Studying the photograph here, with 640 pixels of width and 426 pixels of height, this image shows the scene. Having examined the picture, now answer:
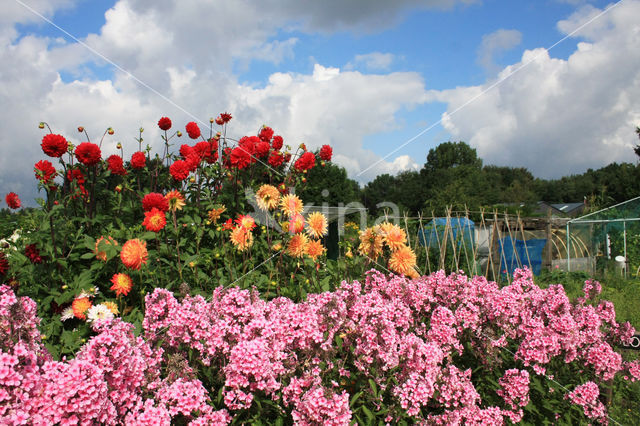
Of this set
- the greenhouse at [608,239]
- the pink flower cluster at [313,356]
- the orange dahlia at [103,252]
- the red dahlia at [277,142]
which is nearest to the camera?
the pink flower cluster at [313,356]

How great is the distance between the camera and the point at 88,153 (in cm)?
340

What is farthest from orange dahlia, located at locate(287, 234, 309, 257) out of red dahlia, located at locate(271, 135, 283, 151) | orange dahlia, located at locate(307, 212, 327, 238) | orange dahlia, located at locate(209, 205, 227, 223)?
red dahlia, located at locate(271, 135, 283, 151)

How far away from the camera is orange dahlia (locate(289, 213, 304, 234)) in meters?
3.61

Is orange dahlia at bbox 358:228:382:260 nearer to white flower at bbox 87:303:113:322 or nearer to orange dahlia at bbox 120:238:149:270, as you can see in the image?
orange dahlia at bbox 120:238:149:270

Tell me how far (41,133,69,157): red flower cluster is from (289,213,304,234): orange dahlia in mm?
1943

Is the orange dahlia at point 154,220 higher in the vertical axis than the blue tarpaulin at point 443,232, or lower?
lower

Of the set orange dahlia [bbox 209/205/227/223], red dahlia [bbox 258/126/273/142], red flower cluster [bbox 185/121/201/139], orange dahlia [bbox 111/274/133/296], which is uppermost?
red flower cluster [bbox 185/121/201/139]

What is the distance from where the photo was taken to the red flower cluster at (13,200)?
188 inches

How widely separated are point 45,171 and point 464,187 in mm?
37211

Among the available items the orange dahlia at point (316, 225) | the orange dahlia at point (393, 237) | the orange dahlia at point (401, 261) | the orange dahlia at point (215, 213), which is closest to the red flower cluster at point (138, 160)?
the orange dahlia at point (215, 213)

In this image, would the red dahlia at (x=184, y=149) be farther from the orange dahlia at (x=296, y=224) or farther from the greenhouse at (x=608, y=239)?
the greenhouse at (x=608, y=239)

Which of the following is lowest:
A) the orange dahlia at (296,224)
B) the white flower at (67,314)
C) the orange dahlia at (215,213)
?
the white flower at (67,314)

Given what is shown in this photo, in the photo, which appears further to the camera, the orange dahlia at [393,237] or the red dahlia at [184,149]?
the red dahlia at [184,149]

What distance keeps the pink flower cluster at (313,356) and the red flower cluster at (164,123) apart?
257cm
